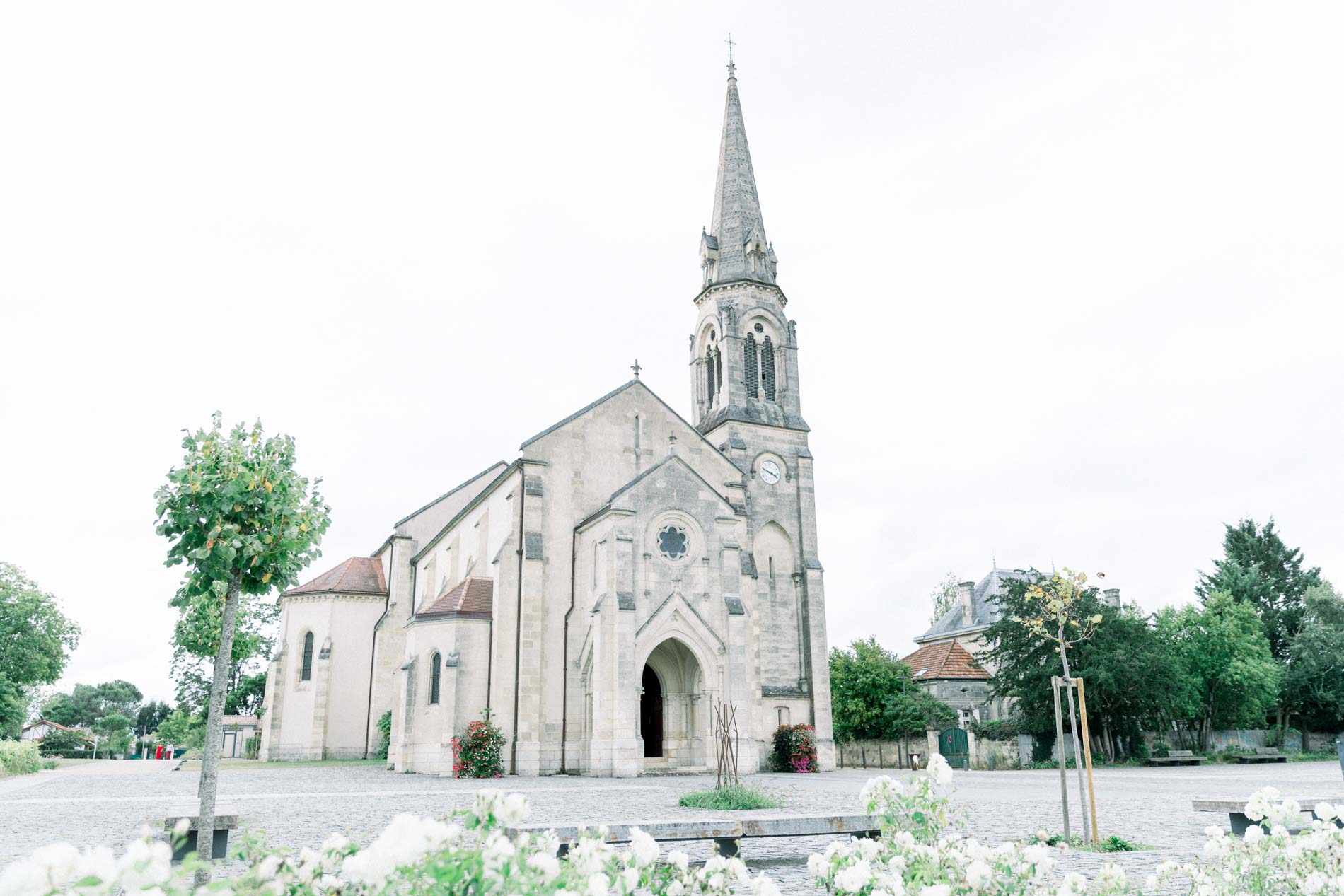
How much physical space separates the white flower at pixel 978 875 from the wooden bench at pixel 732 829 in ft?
19.7

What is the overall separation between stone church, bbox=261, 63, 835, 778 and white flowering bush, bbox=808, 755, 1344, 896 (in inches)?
944

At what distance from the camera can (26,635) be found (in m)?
50.4

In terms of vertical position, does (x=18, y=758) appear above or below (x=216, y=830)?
below

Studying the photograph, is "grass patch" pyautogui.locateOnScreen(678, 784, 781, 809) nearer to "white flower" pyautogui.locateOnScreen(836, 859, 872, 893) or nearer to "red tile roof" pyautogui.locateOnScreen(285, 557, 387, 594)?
"white flower" pyautogui.locateOnScreen(836, 859, 872, 893)

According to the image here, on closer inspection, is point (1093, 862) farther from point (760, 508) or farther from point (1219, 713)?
point (1219, 713)

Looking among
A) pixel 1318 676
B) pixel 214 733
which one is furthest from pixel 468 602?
pixel 1318 676

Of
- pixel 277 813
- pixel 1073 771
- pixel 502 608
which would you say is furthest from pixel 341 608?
pixel 1073 771

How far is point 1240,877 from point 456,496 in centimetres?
4295

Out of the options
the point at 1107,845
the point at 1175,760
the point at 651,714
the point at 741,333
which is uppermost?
the point at 741,333

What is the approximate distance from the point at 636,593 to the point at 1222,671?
34006 mm

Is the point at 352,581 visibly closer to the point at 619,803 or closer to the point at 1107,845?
the point at 619,803

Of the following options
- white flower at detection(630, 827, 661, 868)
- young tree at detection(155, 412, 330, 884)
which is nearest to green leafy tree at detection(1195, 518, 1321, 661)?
young tree at detection(155, 412, 330, 884)

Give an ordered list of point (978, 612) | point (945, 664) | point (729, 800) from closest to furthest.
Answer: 1. point (729, 800)
2. point (945, 664)
3. point (978, 612)

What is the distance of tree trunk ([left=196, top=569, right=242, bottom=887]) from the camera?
1116 cm
